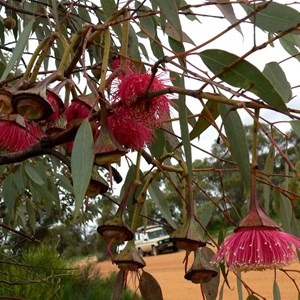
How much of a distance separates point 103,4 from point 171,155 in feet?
0.92

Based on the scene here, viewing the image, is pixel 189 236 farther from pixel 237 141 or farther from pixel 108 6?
pixel 108 6

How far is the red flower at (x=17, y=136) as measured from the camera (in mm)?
656

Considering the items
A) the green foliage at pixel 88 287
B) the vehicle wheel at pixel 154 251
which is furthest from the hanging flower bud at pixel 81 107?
the vehicle wheel at pixel 154 251

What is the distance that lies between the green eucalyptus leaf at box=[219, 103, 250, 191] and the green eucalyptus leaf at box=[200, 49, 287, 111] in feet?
0.11

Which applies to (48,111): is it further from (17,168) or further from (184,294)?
(184,294)

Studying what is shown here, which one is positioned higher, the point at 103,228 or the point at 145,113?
the point at 145,113

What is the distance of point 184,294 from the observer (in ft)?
19.6

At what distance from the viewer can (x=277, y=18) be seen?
629 millimetres

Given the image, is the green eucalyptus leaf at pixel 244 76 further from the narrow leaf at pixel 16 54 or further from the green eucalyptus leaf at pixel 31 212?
the green eucalyptus leaf at pixel 31 212

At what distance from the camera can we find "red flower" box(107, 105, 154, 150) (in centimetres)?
57

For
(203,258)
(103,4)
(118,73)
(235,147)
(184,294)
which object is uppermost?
(103,4)

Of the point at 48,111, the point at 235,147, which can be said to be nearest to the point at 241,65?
the point at 235,147

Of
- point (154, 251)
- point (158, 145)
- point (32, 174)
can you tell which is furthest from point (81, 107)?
point (154, 251)

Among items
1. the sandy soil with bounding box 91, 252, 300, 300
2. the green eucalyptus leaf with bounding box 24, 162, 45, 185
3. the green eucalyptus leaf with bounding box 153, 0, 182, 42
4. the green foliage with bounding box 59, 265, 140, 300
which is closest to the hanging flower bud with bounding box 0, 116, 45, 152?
the green eucalyptus leaf with bounding box 153, 0, 182, 42
